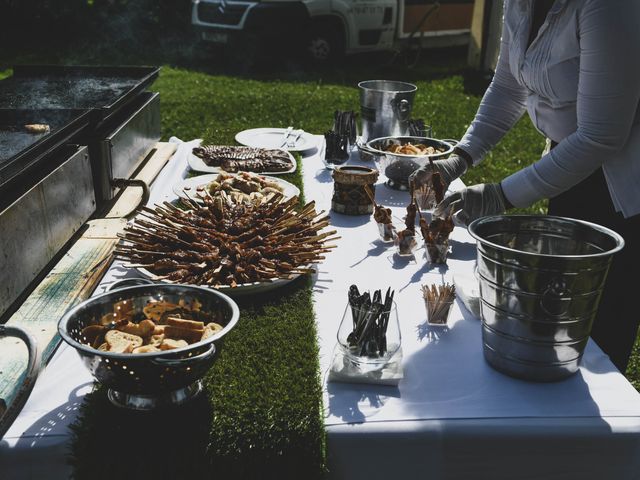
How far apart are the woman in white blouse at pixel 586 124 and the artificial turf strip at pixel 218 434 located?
1.15m

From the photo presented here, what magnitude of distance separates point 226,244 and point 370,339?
2.43 ft

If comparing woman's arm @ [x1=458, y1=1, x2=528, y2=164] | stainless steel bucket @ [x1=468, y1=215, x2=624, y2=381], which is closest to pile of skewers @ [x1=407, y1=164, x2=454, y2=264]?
stainless steel bucket @ [x1=468, y1=215, x2=624, y2=381]

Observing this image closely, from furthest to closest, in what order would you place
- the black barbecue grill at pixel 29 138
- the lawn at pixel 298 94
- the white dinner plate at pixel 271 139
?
the lawn at pixel 298 94, the white dinner plate at pixel 271 139, the black barbecue grill at pixel 29 138

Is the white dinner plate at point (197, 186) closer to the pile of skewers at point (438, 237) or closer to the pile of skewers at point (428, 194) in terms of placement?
the pile of skewers at point (428, 194)

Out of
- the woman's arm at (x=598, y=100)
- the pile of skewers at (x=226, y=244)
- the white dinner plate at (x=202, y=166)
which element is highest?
the woman's arm at (x=598, y=100)

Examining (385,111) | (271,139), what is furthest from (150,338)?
(271,139)

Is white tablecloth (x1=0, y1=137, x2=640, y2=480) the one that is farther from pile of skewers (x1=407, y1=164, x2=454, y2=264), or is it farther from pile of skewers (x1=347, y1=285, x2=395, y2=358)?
pile of skewers (x1=407, y1=164, x2=454, y2=264)

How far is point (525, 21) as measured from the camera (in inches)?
93.0

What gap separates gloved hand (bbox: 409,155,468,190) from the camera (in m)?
2.72

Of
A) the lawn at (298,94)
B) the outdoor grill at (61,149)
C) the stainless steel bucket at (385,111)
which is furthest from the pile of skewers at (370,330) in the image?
the lawn at (298,94)

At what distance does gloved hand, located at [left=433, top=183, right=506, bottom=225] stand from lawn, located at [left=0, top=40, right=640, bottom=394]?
6.35 feet

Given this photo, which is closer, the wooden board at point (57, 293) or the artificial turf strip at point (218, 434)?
the artificial turf strip at point (218, 434)

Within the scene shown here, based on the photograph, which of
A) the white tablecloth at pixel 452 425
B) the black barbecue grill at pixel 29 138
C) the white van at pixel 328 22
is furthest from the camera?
the white van at pixel 328 22

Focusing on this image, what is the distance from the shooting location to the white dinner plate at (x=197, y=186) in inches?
110
